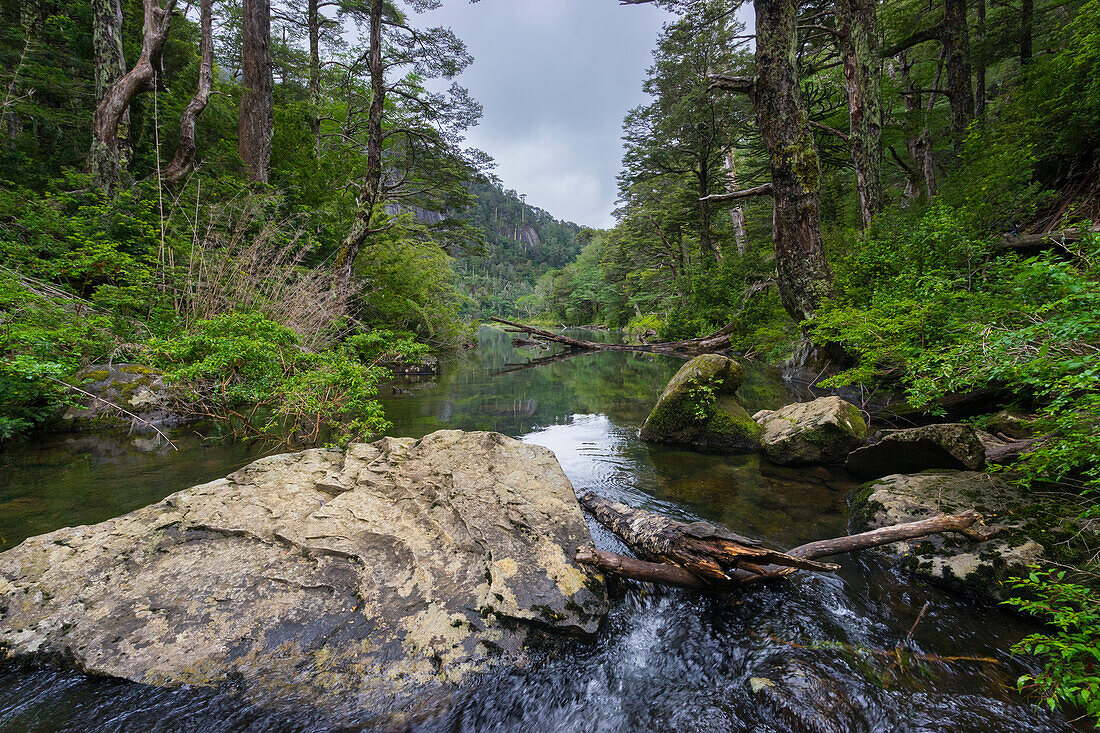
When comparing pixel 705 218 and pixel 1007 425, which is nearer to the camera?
pixel 1007 425

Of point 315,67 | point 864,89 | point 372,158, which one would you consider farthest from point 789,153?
point 315,67

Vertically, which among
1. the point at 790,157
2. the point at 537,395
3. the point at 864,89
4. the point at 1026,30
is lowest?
the point at 537,395

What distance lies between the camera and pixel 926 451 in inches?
146

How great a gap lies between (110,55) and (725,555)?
41.4ft

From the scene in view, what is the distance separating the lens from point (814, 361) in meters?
8.89

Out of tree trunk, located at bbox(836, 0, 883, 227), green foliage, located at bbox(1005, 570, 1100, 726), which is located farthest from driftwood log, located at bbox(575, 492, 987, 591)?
tree trunk, located at bbox(836, 0, 883, 227)

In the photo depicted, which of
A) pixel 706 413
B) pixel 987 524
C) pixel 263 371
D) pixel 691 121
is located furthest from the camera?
pixel 691 121

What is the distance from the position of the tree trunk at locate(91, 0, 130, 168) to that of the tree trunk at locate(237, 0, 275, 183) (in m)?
1.88

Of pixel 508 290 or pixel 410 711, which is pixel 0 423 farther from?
pixel 508 290

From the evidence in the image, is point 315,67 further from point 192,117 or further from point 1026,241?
point 1026,241

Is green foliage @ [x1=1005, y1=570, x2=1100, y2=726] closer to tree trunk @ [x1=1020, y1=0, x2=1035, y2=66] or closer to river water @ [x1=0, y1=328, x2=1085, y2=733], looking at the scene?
river water @ [x1=0, y1=328, x2=1085, y2=733]

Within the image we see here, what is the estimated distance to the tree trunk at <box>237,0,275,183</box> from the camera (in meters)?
8.65

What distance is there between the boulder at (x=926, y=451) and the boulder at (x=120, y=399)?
860 centimetres

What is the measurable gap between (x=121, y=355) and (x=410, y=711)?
609cm
